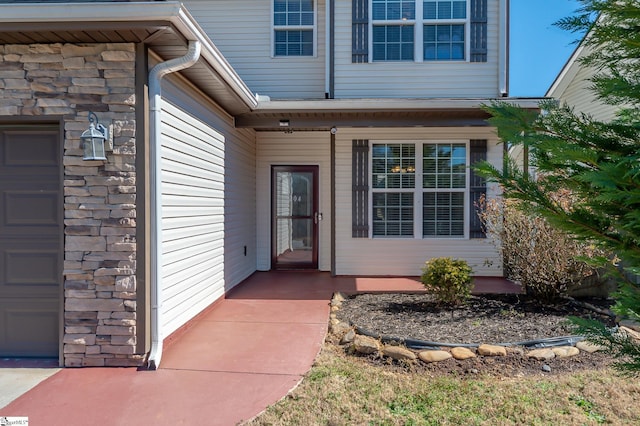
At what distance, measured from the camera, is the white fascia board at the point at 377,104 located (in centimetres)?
563

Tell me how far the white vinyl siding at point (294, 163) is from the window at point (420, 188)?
984 mm

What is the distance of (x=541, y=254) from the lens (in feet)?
15.9

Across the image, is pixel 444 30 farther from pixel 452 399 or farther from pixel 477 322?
pixel 452 399

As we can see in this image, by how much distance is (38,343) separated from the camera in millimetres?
3430

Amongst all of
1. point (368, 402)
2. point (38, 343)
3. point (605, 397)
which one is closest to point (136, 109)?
point (38, 343)

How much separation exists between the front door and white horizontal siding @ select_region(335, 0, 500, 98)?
69.9 inches

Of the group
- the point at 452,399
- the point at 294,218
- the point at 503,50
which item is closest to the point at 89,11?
the point at 452,399

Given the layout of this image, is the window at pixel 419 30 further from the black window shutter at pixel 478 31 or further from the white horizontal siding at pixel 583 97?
the white horizontal siding at pixel 583 97

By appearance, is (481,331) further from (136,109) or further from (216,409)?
(136,109)

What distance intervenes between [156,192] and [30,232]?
3.91 ft

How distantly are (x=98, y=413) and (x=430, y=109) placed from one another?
536 centimetres

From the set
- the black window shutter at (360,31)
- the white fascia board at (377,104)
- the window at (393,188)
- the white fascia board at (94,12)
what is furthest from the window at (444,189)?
the white fascia board at (94,12)

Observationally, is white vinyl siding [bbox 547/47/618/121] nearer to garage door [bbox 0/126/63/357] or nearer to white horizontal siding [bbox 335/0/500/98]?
white horizontal siding [bbox 335/0/500/98]

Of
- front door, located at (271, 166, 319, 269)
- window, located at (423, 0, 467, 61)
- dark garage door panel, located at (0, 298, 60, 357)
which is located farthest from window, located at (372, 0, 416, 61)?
dark garage door panel, located at (0, 298, 60, 357)
